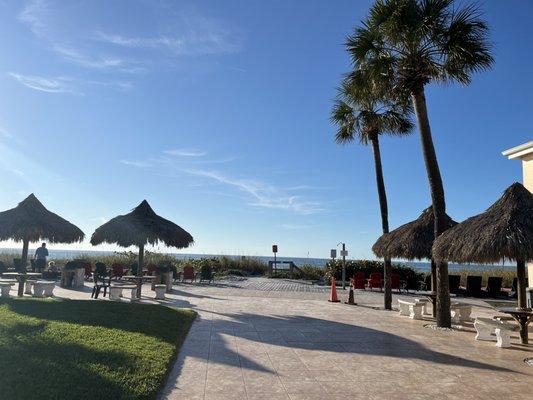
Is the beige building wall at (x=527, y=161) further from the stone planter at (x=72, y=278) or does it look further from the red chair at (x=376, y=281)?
the stone planter at (x=72, y=278)

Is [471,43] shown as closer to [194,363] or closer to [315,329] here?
[315,329]

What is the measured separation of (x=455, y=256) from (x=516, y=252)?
1320 mm

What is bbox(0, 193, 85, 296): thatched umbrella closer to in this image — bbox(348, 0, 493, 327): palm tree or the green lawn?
the green lawn

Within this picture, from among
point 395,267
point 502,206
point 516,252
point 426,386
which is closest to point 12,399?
point 426,386

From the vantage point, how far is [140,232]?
16625 mm

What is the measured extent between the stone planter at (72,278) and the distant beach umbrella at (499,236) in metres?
15.3

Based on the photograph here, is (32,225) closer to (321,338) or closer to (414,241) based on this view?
(321,338)

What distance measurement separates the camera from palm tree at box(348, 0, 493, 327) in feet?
35.9

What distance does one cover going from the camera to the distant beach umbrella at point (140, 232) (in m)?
16.7

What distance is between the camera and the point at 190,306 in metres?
14.5

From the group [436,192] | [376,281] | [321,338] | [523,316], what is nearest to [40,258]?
[376,281]

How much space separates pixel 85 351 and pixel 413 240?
9.79m

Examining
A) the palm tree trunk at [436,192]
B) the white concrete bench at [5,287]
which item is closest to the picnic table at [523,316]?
the palm tree trunk at [436,192]

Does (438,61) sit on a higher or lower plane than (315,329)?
higher
